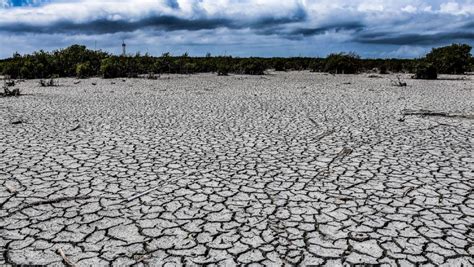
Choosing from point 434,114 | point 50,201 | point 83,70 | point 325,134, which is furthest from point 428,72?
point 50,201

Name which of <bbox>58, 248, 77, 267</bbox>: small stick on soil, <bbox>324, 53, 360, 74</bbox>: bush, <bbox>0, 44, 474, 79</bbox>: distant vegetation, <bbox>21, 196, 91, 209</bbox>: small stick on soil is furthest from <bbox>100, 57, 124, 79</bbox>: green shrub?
<bbox>58, 248, 77, 267</bbox>: small stick on soil

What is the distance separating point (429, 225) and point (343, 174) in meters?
1.55

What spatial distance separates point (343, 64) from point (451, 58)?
751 centimetres

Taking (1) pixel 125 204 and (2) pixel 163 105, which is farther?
(2) pixel 163 105

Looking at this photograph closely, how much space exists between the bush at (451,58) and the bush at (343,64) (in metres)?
5.58

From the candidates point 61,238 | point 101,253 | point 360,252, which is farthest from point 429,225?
point 61,238

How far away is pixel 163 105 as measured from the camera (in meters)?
11.9

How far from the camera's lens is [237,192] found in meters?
4.35

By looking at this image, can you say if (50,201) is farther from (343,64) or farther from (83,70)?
(343,64)

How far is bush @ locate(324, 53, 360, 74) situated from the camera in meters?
32.2

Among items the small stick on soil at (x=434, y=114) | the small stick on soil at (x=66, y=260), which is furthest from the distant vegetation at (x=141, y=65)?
the small stick on soil at (x=66, y=260)

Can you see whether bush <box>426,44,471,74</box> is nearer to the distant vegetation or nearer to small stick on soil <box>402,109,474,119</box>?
the distant vegetation

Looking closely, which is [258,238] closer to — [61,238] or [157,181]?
[61,238]

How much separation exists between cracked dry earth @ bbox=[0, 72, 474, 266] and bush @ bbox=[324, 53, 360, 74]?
24.2 m
